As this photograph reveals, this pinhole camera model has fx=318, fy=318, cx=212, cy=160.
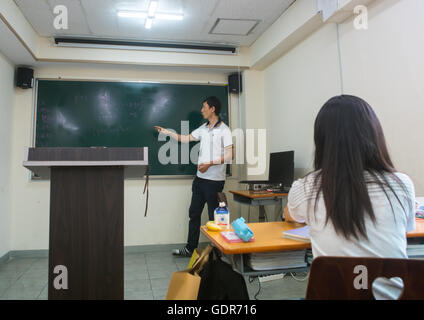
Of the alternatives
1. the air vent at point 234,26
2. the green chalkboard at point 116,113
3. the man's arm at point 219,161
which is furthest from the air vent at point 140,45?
the man's arm at point 219,161

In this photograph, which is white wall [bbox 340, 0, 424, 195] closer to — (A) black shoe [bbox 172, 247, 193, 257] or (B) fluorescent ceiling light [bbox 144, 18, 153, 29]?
(B) fluorescent ceiling light [bbox 144, 18, 153, 29]

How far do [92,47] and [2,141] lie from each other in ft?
4.80

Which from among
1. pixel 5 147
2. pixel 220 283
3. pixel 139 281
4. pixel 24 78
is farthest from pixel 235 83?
pixel 220 283

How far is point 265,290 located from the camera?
106 inches

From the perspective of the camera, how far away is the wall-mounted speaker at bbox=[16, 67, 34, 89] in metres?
3.74

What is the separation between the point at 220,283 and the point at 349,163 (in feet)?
2.64

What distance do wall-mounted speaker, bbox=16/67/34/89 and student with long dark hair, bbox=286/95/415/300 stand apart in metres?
3.74

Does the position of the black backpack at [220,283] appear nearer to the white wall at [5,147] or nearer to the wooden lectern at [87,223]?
the wooden lectern at [87,223]

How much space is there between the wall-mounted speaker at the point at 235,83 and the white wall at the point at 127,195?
0.39 feet

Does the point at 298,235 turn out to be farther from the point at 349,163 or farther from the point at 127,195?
the point at 127,195

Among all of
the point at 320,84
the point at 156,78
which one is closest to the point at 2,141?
the point at 156,78

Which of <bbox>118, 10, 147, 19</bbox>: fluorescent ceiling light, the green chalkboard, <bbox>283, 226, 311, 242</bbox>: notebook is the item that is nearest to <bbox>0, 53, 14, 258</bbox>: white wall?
the green chalkboard
